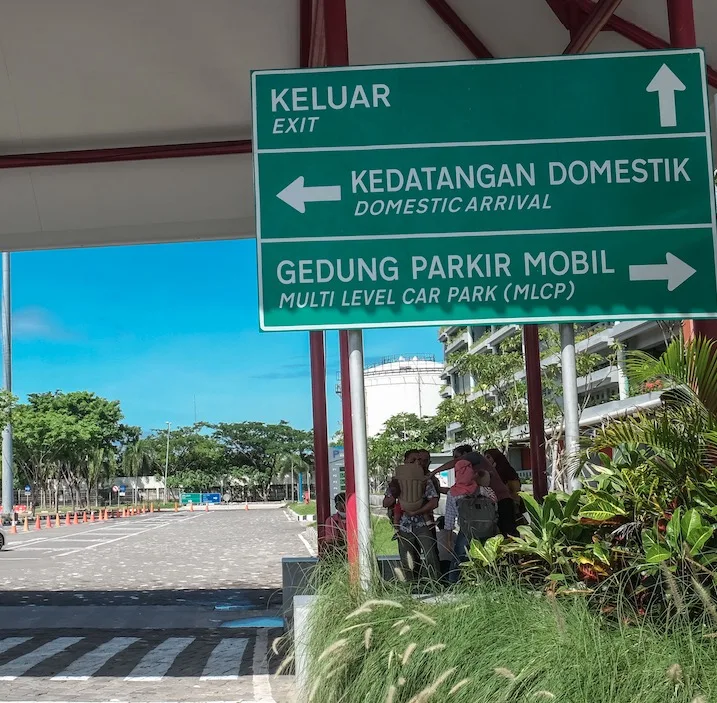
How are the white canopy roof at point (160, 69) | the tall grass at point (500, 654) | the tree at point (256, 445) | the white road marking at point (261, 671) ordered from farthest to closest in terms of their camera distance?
the tree at point (256, 445)
the white canopy roof at point (160, 69)
the white road marking at point (261, 671)
the tall grass at point (500, 654)

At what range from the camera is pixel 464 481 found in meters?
7.28

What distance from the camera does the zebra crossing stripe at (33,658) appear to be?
8125 mm

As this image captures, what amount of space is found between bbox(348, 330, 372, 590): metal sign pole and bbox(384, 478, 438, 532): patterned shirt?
7.55 feet

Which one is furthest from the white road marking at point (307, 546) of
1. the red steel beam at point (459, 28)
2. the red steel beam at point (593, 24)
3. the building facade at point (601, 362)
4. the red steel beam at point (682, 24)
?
the red steel beam at point (682, 24)

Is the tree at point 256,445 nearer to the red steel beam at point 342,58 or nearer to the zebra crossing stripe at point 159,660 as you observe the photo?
the zebra crossing stripe at point 159,660

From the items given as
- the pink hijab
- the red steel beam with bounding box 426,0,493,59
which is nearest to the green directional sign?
the pink hijab

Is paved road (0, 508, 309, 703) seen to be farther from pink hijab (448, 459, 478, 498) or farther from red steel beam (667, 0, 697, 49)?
red steel beam (667, 0, 697, 49)

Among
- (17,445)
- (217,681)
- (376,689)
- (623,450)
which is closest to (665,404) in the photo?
(623,450)

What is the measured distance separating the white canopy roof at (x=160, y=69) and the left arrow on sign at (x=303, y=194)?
155 inches

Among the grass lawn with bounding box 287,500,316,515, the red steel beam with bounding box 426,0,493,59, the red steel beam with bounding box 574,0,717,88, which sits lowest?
the grass lawn with bounding box 287,500,316,515

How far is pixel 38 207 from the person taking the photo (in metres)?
12.1

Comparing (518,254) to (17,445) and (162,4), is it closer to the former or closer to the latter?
(162,4)

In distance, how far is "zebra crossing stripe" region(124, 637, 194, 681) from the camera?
8021 mm

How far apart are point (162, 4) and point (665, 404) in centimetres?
617
